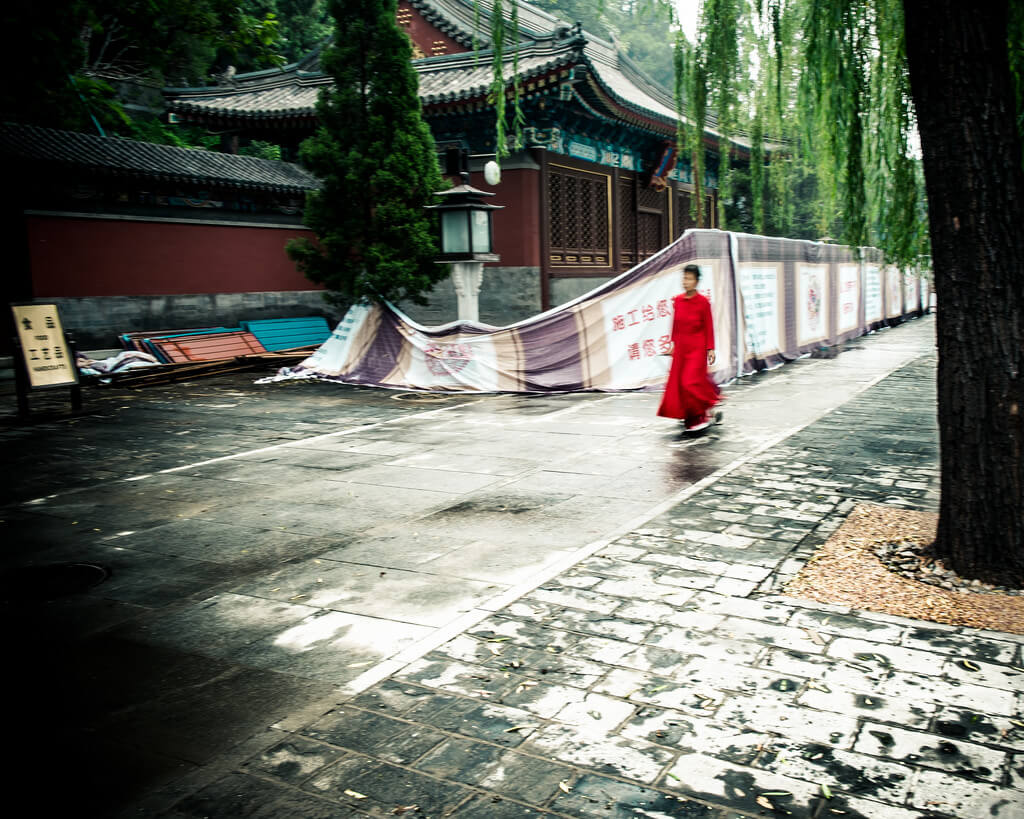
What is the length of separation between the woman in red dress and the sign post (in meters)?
8.14

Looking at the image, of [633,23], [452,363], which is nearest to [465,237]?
[452,363]

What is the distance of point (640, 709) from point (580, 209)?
17450mm

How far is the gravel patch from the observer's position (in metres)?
4.29

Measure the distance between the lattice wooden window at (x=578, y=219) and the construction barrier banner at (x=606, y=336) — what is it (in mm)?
5284

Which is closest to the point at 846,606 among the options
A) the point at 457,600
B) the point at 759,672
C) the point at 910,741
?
the point at 759,672

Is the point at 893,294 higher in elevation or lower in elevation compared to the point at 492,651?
higher

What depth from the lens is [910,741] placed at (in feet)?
10.3

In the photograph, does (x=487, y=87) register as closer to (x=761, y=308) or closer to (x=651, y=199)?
(x=761, y=308)

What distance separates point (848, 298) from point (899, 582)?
1727cm

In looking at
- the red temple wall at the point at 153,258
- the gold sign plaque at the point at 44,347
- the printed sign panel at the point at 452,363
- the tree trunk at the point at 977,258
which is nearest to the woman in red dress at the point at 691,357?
the tree trunk at the point at 977,258

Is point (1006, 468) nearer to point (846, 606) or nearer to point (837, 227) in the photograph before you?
point (846, 606)

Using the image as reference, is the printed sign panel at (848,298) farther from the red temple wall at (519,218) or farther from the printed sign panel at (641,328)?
the printed sign panel at (641,328)

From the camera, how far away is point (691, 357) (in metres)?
8.94

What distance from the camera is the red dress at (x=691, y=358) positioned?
29.3 ft
